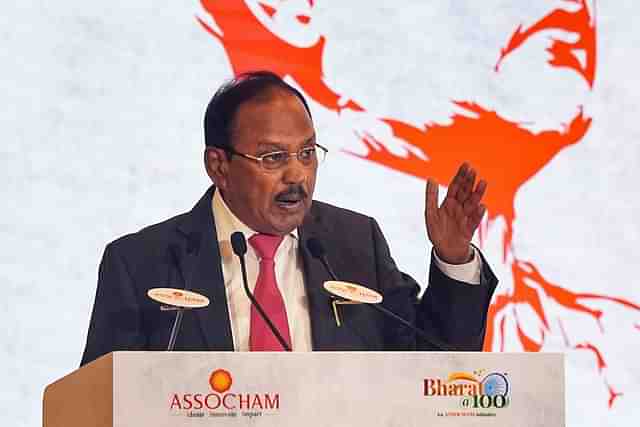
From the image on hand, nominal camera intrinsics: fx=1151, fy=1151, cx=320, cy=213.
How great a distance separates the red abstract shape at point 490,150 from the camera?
14.3 feet

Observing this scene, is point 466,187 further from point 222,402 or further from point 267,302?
point 222,402

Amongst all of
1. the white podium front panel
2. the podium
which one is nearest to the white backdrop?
the podium

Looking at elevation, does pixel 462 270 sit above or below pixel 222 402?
above

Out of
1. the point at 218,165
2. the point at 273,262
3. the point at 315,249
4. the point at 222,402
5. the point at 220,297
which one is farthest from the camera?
the point at 218,165

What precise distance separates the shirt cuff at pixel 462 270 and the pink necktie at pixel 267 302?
41cm

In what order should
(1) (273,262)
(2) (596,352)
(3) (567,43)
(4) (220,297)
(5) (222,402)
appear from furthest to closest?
(3) (567,43) < (2) (596,352) < (1) (273,262) < (4) (220,297) < (5) (222,402)

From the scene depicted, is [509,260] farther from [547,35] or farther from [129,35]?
[129,35]

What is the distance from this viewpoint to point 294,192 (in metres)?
3.01

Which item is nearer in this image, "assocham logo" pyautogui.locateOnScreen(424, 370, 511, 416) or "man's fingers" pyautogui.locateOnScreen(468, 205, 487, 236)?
"assocham logo" pyautogui.locateOnScreen(424, 370, 511, 416)

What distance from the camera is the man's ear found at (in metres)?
3.12

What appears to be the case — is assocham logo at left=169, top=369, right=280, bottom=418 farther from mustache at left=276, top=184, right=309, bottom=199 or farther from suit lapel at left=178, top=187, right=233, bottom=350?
mustache at left=276, top=184, right=309, bottom=199

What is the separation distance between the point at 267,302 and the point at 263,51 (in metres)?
1.57

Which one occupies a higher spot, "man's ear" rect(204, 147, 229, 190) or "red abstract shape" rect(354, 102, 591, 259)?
"red abstract shape" rect(354, 102, 591, 259)

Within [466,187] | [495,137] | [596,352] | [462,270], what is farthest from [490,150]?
[466,187]
